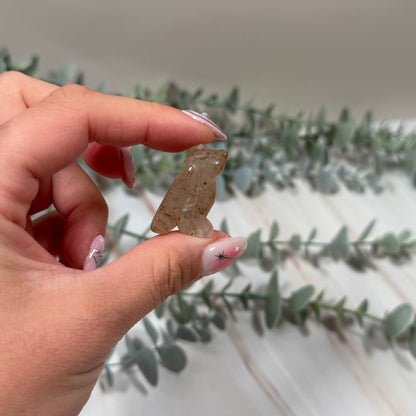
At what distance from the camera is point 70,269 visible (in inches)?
18.4

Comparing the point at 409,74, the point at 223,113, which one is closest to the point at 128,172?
the point at 223,113

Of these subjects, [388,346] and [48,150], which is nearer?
[48,150]

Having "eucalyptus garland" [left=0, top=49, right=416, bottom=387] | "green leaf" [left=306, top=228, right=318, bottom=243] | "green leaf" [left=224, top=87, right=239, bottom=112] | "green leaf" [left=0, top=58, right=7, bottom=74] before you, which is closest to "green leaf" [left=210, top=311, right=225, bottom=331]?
"eucalyptus garland" [left=0, top=49, right=416, bottom=387]

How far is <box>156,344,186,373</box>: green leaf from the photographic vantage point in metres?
0.73

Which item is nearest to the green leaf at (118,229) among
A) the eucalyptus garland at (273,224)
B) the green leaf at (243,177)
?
the eucalyptus garland at (273,224)

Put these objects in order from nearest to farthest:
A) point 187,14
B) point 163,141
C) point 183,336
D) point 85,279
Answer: point 85,279
point 163,141
point 183,336
point 187,14

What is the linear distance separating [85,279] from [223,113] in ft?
2.09

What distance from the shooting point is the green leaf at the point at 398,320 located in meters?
0.78

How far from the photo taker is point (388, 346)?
0.83 m

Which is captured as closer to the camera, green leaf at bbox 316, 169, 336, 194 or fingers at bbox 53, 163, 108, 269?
fingers at bbox 53, 163, 108, 269

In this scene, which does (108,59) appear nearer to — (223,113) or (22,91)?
(223,113)

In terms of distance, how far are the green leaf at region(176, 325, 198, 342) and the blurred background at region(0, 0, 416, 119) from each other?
0.55m

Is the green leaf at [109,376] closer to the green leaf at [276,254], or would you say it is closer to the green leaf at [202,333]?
the green leaf at [202,333]

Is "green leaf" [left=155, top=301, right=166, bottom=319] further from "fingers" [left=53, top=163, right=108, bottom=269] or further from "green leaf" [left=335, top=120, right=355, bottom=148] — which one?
"green leaf" [left=335, top=120, right=355, bottom=148]
